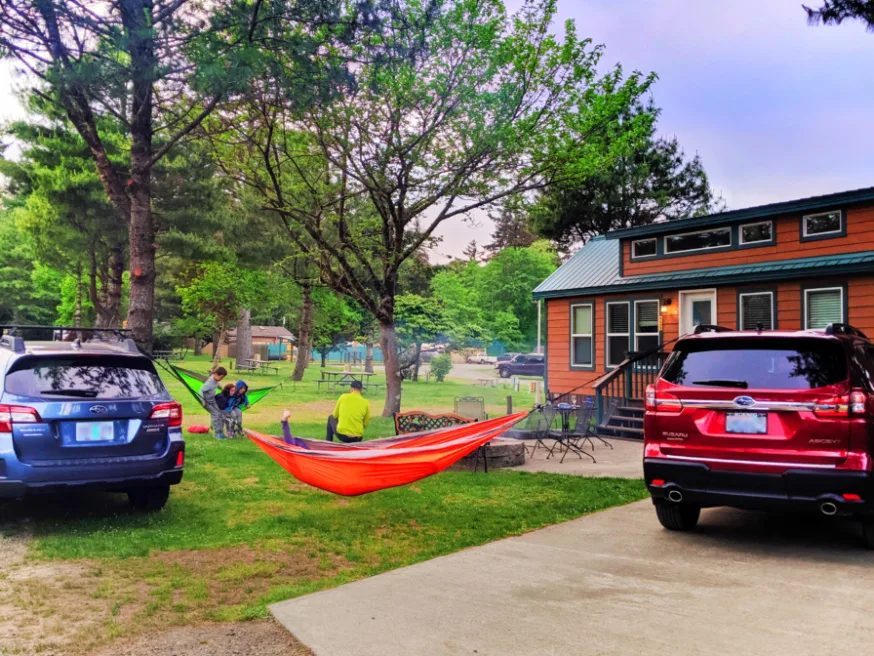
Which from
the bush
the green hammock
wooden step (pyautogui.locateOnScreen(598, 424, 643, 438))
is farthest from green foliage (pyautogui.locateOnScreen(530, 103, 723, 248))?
the green hammock

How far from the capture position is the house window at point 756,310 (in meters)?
12.5

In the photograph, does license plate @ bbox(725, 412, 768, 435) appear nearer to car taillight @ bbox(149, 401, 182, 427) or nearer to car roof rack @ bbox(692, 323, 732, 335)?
car roof rack @ bbox(692, 323, 732, 335)

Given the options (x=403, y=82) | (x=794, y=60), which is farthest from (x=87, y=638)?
(x=794, y=60)

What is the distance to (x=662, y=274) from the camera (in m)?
14.3

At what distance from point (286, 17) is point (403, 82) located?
3.43m

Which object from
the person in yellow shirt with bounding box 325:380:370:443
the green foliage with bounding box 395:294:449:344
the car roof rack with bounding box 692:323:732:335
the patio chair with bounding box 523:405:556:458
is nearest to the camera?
the car roof rack with bounding box 692:323:732:335

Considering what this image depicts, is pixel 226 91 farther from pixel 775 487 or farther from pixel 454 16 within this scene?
pixel 775 487

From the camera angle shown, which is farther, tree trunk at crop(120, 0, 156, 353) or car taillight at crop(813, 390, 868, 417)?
tree trunk at crop(120, 0, 156, 353)

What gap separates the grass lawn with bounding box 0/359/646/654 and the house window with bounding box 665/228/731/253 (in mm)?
7255

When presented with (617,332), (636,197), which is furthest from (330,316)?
(617,332)

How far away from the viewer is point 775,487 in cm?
489

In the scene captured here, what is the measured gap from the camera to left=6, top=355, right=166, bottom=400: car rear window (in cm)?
547

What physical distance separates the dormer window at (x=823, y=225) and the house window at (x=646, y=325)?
3120 mm

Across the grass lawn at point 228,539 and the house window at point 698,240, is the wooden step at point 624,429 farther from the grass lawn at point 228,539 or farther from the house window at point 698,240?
the grass lawn at point 228,539
